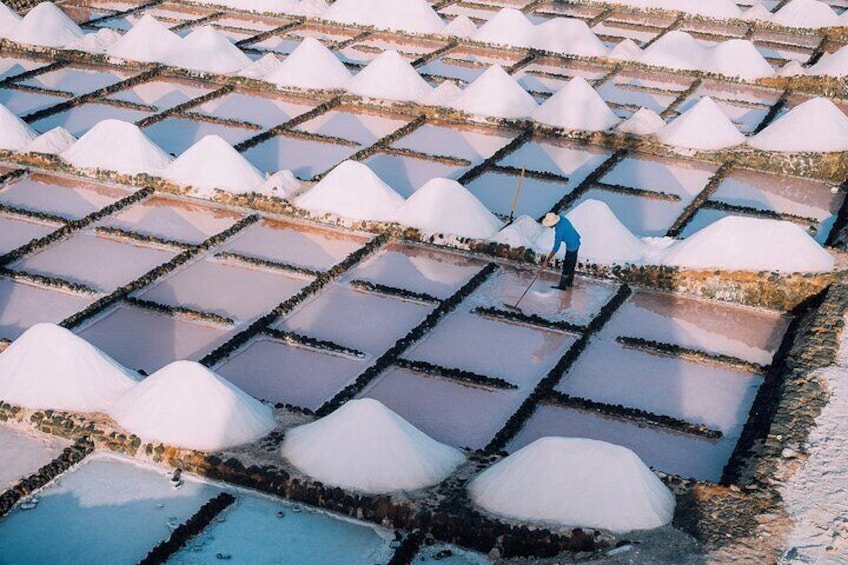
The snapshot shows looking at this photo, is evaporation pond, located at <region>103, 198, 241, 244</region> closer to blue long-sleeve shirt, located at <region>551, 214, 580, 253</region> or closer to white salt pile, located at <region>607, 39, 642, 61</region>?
blue long-sleeve shirt, located at <region>551, 214, 580, 253</region>

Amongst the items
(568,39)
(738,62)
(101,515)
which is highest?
(568,39)

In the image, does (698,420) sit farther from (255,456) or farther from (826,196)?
(826,196)

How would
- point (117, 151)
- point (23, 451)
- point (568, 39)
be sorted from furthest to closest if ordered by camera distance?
point (568, 39)
point (117, 151)
point (23, 451)

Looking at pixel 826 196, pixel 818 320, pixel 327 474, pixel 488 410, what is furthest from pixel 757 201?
pixel 327 474

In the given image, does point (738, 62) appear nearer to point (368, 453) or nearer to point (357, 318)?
point (357, 318)

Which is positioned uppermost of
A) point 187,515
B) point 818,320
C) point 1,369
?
point 818,320

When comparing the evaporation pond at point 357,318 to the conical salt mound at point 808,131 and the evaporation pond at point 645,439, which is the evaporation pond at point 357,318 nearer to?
the evaporation pond at point 645,439

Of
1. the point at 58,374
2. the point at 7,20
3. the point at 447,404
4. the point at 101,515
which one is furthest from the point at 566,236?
the point at 7,20
